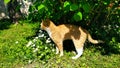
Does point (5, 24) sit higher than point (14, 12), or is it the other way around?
point (14, 12)

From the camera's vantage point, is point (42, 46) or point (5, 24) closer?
point (42, 46)

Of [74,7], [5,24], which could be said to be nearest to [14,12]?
[5,24]

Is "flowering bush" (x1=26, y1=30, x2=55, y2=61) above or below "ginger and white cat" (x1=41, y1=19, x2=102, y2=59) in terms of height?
below

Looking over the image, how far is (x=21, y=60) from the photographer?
8.90 m

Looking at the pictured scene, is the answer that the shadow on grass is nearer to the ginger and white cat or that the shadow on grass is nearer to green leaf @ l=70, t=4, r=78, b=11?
the ginger and white cat

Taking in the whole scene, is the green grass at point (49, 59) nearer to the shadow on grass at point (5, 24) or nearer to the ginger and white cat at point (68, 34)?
the ginger and white cat at point (68, 34)

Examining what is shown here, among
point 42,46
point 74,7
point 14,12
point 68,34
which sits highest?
point 74,7

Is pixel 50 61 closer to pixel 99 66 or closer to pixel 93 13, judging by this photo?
pixel 99 66

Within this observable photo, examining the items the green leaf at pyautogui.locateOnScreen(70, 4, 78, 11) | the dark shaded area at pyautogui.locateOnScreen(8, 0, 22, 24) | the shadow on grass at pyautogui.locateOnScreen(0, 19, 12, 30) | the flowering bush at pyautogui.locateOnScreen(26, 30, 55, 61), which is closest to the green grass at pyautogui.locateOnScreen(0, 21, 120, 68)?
the flowering bush at pyautogui.locateOnScreen(26, 30, 55, 61)

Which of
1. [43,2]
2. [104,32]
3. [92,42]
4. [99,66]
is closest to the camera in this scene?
[43,2]

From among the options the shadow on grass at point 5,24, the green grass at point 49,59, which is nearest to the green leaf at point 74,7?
the green grass at point 49,59

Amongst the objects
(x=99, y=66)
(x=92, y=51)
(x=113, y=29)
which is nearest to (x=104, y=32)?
(x=113, y=29)

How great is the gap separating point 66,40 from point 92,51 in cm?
88

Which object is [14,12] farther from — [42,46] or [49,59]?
[49,59]
